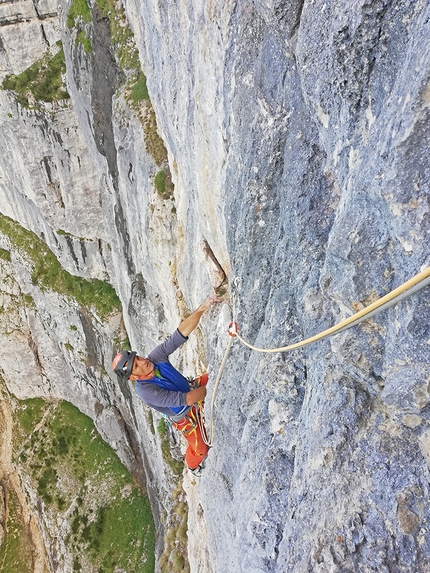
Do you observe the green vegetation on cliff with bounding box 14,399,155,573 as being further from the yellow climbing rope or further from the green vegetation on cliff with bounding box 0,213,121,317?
the yellow climbing rope

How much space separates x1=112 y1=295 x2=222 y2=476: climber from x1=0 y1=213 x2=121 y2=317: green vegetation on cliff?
16.4 m

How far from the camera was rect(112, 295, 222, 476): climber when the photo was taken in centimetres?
779

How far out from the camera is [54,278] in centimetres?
2739

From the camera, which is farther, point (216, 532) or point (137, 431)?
point (137, 431)

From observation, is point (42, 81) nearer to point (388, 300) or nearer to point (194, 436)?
point (194, 436)

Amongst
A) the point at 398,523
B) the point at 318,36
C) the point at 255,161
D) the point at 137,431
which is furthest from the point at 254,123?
the point at 137,431

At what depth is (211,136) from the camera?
273 inches

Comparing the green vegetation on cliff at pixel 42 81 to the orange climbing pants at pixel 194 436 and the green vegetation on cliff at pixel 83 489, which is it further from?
the green vegetation on cliff at pixel 83 489

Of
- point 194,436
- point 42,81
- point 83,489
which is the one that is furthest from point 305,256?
point 83,489

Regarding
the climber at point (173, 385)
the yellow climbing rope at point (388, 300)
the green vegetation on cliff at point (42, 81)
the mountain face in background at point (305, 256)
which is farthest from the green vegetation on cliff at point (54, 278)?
the yellow climbing rope at point (388, 300)

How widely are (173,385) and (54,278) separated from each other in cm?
2149

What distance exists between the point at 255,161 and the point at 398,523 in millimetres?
4458

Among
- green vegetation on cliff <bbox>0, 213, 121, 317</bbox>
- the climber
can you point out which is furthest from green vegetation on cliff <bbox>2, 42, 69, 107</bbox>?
the climber

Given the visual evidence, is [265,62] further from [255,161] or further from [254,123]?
[255,161]
